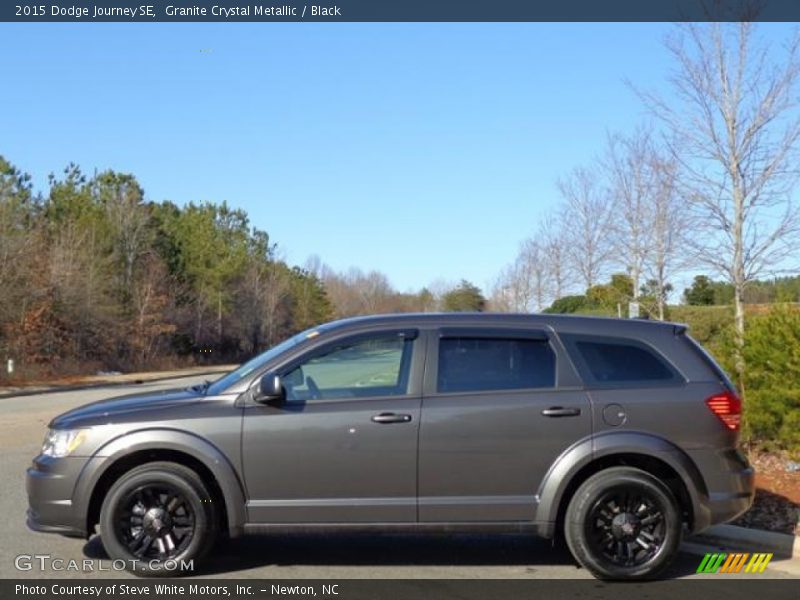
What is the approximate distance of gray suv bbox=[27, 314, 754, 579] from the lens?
18.4ft

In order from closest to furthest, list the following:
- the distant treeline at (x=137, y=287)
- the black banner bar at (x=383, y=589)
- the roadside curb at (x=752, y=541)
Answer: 1. the black banner bar at (x=383, y=589)
2. the roadside curb at (x=752, y=541)
3. the distant treeline at (x=137, y=287)

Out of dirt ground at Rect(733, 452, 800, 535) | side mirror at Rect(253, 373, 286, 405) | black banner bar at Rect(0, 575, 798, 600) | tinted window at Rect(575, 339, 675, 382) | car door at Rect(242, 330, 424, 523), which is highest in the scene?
tinted window at Rect(575, 339, 675, 382)

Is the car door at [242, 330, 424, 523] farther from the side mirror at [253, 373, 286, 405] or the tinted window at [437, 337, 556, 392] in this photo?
the tinted window at [437, 337, 556, 392]

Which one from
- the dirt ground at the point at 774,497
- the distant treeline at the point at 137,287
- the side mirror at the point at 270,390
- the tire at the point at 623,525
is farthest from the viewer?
the distant treeline at the point at 137,287

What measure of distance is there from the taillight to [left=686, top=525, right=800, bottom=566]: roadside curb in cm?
121

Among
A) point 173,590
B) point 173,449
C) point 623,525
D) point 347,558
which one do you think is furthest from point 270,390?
point 623,525

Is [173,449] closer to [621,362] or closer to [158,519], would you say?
[158,519]

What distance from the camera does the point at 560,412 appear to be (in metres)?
5.72

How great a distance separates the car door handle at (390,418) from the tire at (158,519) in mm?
1265

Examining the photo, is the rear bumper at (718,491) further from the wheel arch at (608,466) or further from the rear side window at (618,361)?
the rear side window at (618,361)

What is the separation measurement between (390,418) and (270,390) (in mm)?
839

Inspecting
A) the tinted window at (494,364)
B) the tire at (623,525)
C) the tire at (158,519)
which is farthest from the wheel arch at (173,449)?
the tire at (623,525)

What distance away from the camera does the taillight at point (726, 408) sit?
5812 mm

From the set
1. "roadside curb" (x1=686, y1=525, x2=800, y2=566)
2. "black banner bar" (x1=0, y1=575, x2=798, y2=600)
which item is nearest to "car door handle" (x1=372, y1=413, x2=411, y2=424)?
"black banner bar" (x1=0, y1=575, x2=798, y2=600)
